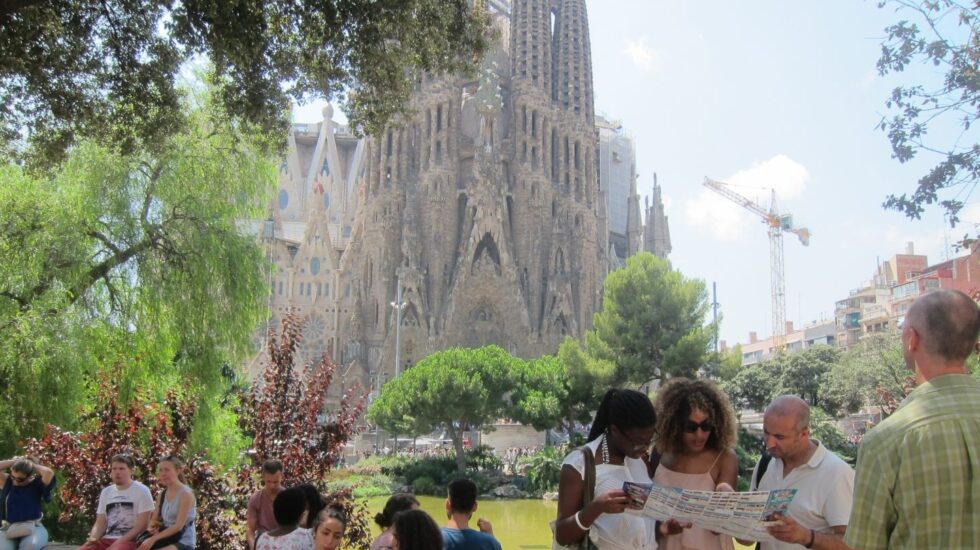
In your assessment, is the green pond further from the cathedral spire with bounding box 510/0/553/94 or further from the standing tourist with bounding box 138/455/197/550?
the cathedral spire with bounding box 510/0/553/94

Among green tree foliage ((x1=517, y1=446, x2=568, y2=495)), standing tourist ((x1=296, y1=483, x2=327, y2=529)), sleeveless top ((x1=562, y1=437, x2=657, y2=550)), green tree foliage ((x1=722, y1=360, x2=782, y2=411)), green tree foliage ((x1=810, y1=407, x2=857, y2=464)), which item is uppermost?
green tree foliage ((x1=722, y1=360, x2=782, y2=411))

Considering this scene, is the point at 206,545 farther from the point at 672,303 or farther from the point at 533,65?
the point at 533,65

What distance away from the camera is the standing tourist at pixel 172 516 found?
19.5ft

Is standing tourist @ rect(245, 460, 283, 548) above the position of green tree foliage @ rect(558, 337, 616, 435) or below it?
below

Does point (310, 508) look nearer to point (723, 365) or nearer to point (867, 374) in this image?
point (723, 365)

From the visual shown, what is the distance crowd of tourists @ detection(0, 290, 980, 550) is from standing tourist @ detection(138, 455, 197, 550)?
0.01 metres

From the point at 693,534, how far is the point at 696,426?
478mm

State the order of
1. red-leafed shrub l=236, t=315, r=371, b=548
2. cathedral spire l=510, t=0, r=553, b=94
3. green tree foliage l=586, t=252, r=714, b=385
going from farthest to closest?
cathedral spire l=510, t=0, r=553, b=94, green tree foliage l=586, t=252, r=714, b=385, red-leafed shrub l=236, t=315, r=371, b=548

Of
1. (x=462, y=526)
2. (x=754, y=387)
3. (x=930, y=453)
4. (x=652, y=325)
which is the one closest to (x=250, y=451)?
(x=462, y=526)

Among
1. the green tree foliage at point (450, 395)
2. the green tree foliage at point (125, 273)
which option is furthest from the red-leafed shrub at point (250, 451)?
the green tree foliage at point (450, 395)

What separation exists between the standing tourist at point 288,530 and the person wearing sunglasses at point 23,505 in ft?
11.4

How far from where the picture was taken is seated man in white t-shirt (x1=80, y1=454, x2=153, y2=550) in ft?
20.6

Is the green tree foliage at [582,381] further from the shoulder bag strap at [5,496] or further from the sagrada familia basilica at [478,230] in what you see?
the shoulder bag strap at [5,496]

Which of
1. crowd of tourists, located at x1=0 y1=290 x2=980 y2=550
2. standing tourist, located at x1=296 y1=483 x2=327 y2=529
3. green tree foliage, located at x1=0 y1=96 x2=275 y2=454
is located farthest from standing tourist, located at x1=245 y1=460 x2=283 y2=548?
green tree foliage, located at x1=0 y1=96 x2=275 y2=454
